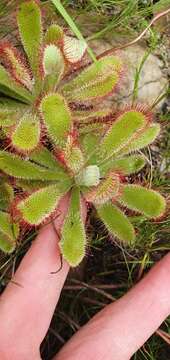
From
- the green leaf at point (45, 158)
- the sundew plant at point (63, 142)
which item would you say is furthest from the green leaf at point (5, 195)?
the green leaf at point (45, 158)

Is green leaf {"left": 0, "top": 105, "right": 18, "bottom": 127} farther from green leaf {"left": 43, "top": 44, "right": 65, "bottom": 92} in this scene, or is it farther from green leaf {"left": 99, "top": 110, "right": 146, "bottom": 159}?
green leaf {"left": 99, "top": 110, "right": 146, "bottom": 159}

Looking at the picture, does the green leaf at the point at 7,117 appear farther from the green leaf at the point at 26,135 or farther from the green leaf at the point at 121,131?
the green leaf at the point at 121,131

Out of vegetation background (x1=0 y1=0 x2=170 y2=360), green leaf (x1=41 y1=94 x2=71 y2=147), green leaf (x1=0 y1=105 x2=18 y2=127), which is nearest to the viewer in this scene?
green leaf (x1=41 y1=94 x2=71 y2=147)

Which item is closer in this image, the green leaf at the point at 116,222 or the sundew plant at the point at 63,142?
the sundew plant at the point at 63,142

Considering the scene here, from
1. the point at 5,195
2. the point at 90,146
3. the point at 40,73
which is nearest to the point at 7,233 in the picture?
the point at 5,195

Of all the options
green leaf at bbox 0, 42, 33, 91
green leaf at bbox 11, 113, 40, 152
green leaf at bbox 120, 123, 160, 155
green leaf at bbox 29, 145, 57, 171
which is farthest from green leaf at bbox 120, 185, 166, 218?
green leaf at bbox 0, 42, 33, 91

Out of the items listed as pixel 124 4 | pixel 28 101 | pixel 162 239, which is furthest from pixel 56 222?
pixel 124 4
